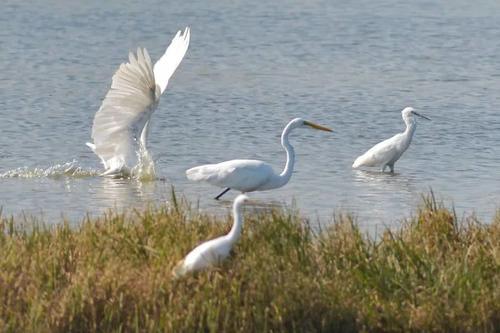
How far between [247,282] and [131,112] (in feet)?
20.8

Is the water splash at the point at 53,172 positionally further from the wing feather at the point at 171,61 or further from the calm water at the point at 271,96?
the wing feather at the point at 171,61

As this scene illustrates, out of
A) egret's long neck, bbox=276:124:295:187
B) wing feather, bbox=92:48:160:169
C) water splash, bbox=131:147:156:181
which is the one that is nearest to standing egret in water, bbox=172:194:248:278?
egret's long neck, bbox=276:124:295:187

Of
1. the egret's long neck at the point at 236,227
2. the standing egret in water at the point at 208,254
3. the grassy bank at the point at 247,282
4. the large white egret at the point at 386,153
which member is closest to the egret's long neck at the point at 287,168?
the large white egret at the point at 386,153

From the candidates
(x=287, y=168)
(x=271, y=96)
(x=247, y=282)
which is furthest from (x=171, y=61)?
(x=247, y=282)

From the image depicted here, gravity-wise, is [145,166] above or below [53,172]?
above

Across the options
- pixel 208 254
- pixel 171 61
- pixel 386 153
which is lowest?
pixel 386 153

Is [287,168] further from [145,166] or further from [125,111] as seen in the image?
[125,111]

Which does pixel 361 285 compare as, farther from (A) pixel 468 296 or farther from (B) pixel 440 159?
(B) pixel 440 159

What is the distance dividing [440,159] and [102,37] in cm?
1203

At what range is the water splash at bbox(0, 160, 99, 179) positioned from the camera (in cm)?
1286

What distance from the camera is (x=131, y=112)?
507 inches

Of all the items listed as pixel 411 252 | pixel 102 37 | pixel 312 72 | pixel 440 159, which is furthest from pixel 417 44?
pixel 411 252

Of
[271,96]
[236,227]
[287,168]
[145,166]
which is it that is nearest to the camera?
[236,227]

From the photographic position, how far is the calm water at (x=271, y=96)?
40.4ft
